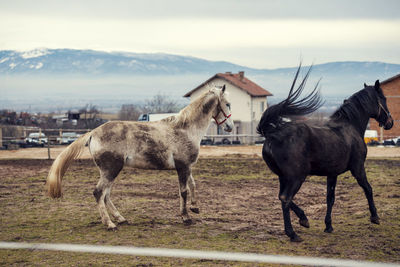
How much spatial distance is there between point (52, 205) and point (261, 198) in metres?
4.60

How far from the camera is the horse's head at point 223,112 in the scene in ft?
26.8

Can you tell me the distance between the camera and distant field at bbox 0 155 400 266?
240 inches

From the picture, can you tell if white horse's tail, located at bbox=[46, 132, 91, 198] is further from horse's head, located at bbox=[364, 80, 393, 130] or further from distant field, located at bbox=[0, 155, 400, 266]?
horse's head, located at bbox=[364, 80, 393, 130]

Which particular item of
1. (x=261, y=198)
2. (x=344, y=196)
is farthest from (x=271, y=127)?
(x=344, y=196)

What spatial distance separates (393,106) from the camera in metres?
37.3

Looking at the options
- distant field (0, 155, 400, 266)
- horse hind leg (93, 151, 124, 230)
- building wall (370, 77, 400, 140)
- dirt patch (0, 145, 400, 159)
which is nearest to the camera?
distant field (0, 155, 400, 266)

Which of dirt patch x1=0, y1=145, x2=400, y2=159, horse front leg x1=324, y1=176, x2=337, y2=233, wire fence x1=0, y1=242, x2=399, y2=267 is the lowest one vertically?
dirt patch x1=0, y1=145, x2=400, y2=159

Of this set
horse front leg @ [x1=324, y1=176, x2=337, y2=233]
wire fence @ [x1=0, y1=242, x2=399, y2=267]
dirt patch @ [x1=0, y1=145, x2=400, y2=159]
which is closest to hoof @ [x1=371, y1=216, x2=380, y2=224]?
horse front leg @ [x1=324, y1=176, x2=337, y2=233]

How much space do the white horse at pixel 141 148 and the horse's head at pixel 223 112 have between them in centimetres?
3

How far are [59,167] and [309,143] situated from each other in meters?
4.00

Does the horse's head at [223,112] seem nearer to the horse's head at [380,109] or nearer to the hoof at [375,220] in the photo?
the horse's head at [380,109]

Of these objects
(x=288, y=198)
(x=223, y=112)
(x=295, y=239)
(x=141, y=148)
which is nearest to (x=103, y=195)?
(x=141, y=148)

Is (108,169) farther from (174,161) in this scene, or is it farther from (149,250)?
(149,250)

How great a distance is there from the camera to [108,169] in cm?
738
